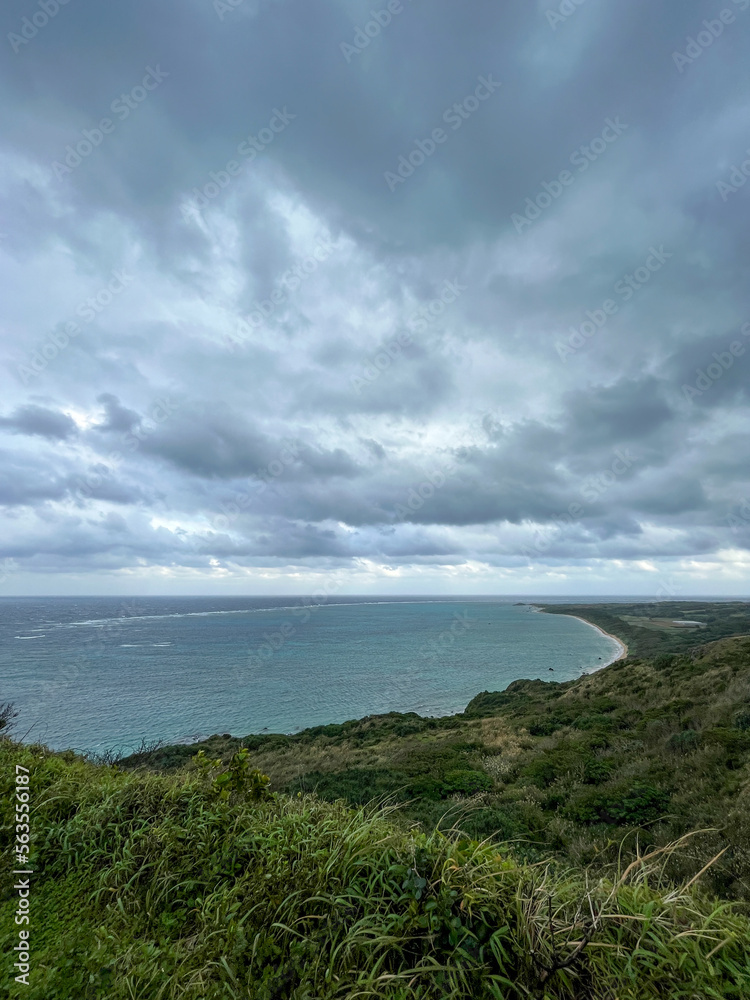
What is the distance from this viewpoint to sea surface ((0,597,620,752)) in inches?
1555

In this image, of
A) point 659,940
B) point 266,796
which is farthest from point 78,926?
point 659,940

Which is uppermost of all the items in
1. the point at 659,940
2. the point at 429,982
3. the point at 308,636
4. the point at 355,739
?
the point at 659,940

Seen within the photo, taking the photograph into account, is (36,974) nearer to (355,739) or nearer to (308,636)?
(355,739)

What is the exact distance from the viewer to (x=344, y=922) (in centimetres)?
319

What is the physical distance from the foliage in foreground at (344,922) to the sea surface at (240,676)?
17903 mm

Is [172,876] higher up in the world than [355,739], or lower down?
higher up

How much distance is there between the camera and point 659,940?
2785 millimetres

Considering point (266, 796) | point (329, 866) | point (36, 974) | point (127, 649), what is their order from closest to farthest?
point (36, 974), point (329, 866), point (266, 796), point (127, 649)

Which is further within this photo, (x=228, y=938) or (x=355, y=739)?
(x=355, y=739)

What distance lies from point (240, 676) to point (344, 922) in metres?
66.2

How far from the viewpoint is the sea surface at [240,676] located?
130 ft

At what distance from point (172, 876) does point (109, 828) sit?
1.43 metres

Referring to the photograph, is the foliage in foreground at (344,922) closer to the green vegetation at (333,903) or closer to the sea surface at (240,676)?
the green vegetation at (333,903)

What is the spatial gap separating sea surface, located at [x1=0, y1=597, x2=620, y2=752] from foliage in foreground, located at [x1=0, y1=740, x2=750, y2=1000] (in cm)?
1790
